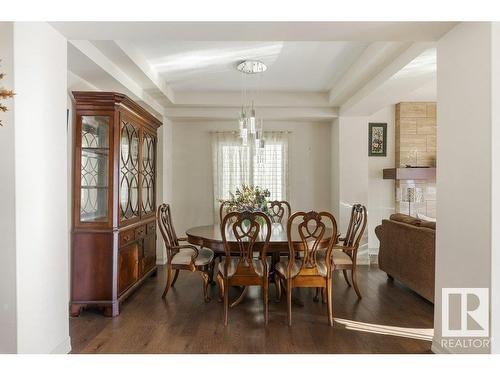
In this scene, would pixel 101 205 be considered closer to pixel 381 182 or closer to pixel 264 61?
pixel 264 61

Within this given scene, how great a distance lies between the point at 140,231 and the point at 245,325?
1641mm

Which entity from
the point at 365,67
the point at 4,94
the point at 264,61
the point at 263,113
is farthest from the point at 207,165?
the point at 4,94

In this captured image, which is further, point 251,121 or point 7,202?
point 251,121

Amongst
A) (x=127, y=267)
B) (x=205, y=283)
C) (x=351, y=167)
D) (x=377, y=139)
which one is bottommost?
(x=205, y=283)

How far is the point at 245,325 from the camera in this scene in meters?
2.85

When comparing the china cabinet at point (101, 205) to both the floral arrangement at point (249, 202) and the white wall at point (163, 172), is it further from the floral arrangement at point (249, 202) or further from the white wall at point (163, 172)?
the white wall at point (163, 172)

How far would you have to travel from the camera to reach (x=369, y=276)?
14.7 feet

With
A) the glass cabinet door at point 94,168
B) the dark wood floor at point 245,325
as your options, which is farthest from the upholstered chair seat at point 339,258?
the glass cabinet door at point 94,168

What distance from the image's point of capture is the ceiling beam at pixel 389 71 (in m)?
2.72

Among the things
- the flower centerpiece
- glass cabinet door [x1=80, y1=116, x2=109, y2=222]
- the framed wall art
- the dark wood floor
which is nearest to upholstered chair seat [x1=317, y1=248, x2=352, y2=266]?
the dark wood floor

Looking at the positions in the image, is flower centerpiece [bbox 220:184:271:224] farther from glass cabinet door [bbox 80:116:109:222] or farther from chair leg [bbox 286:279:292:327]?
glass cabinet door [bbox 80:116:109:222]

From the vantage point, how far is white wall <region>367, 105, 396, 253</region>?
5.66m

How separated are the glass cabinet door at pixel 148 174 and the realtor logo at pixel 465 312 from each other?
313cm
